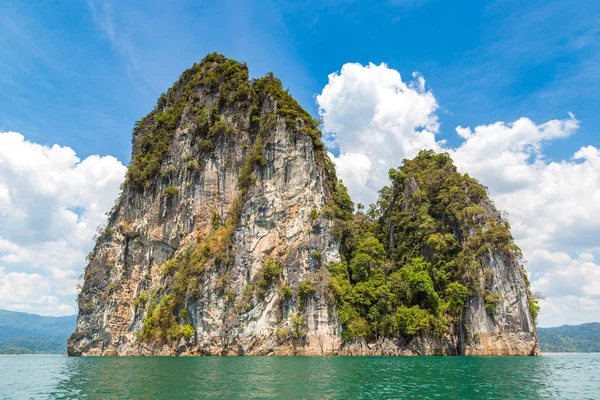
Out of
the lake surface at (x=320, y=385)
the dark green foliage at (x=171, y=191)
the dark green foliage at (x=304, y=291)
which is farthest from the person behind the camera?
the dark green foliage at (x=171, y=191)

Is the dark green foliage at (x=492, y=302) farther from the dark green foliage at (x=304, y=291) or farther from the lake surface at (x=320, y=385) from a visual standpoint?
the lake surface at (x=320, y=385)

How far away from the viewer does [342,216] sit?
63219 millimetres

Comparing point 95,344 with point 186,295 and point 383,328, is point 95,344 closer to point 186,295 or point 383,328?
point 186,295

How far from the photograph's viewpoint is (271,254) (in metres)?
58.5

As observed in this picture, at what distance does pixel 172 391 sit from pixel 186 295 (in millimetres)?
39353

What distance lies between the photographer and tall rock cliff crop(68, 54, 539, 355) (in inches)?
2058

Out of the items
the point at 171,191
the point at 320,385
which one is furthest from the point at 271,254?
the point at 320,385

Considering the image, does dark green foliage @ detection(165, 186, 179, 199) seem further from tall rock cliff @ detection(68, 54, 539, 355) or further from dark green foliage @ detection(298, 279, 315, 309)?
dark green foliage @ detection(298, 279, 315, 309)

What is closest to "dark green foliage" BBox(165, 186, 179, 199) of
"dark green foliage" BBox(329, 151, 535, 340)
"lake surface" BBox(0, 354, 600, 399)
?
"dark green foliage" BBox(329, 151, 535, 340)

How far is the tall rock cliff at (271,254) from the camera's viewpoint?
52.3 m

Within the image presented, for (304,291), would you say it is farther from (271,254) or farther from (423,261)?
(423,261)

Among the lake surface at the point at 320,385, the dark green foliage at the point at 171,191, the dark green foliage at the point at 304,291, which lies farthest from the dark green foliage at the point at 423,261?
the dark green foliage at the point at 171,191

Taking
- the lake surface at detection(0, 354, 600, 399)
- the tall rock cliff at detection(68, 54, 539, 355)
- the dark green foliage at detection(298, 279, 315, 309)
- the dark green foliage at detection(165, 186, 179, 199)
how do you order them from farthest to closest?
the dark green foliage at detection(165, 186, 179, 199)
the dark green foliage at detection(298, 279, 315, 309)
the tall rock cliff at detection(68, 54, 539, 355)
the lake surface at detection(0, 354, 600, 399)

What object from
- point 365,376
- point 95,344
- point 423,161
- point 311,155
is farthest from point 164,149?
point 365,376
